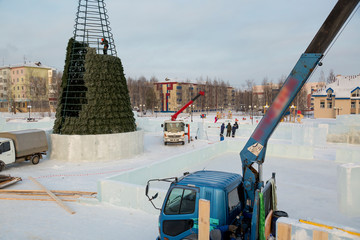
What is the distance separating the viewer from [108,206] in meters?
9.42

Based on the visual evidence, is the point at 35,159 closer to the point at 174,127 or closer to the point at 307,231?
the point at 174,127

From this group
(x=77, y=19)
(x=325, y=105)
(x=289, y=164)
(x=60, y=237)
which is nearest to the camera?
(x=60, y=237)

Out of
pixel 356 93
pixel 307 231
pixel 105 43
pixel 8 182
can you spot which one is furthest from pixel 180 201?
pixel 356 93

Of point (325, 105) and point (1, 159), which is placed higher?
point (325, 105)

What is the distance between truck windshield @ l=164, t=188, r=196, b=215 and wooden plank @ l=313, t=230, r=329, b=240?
2.16 meters

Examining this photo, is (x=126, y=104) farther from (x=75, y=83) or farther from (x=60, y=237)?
(x=60, y=237)

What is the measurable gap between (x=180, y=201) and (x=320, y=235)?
100 inches

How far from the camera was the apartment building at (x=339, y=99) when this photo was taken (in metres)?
A: 54.6

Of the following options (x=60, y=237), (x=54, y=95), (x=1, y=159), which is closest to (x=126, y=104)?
(x=1, y=159)

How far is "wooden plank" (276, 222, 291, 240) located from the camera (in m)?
4.73

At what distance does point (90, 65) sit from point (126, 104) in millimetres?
3509

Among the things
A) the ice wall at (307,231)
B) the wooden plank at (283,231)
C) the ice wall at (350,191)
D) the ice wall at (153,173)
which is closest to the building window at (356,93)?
the ice wall at (153,173)

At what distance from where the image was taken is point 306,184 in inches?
482

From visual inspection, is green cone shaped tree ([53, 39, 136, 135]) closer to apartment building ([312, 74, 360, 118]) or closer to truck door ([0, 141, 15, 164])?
truck door ([0, 141, 15, 164])
